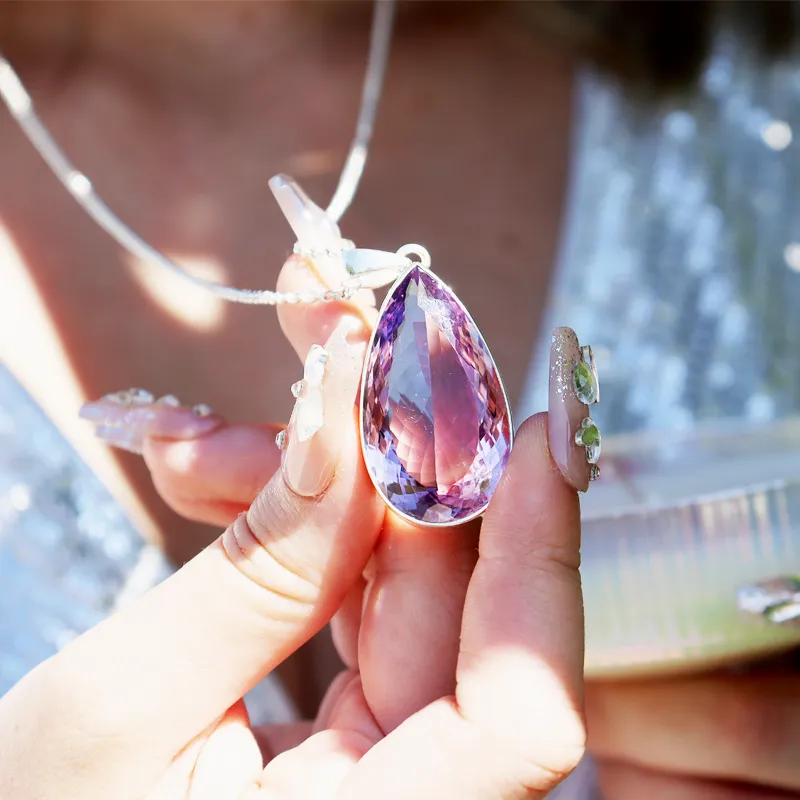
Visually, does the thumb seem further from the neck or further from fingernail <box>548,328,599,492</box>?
the neck

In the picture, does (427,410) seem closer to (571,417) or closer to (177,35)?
(571,417)

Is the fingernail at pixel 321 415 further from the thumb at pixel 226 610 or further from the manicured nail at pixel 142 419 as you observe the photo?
the manicured nail at pixel 142 419

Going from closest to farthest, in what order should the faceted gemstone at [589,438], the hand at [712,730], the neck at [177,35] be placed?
the faceted gemstone at [589,438]
the hand at [712,730]
the neck at [177,35]

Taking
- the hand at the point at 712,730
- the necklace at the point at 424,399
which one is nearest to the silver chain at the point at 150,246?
the necklace at the point at 424,399

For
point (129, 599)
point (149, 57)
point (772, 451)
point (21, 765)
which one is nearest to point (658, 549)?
point (772, 451)

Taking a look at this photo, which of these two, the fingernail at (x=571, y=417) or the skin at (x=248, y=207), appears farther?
the skin at (x=248, y=207)

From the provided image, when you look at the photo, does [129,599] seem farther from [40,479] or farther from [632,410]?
[632,410]
